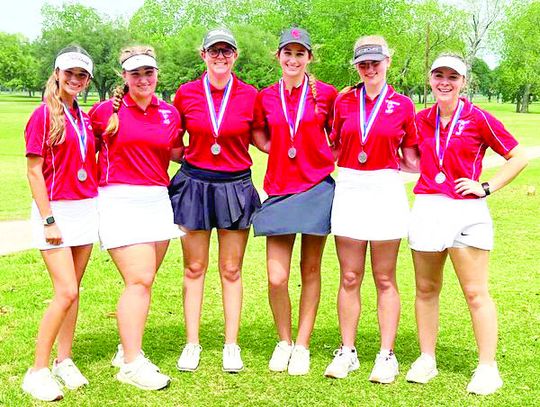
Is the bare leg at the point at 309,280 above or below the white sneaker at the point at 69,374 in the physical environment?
above

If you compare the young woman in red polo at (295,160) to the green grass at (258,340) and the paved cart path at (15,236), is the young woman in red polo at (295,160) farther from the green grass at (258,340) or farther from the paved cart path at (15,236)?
the paved cart path at (15,236)

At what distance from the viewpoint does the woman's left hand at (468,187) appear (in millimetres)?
4375

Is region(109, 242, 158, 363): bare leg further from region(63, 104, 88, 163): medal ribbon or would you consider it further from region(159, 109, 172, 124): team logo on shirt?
region(159, 109, 172, 124): team logo on shirt

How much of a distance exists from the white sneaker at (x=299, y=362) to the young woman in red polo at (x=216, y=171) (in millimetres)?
381

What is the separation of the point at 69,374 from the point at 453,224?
2.73 metres

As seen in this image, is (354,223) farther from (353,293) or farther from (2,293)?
(2,293)

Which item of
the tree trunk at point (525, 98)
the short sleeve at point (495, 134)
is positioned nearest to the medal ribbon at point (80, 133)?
the short sleeve at point (495, 134)

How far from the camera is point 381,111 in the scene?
459cm

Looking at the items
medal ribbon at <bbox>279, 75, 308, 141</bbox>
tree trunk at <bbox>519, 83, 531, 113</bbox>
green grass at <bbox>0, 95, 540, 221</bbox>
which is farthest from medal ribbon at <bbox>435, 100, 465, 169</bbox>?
tree trunk at <bbox>519, 83, 531, 113</bbox>

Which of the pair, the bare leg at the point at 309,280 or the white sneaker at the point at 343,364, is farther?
the bare leg at the point at 309,280

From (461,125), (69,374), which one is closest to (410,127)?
(461,125)

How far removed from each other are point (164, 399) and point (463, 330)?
2.71 meters

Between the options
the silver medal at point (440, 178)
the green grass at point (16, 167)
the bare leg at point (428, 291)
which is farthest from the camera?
the green grass at point (16, 167)

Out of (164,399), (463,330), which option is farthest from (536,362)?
(164,399)
